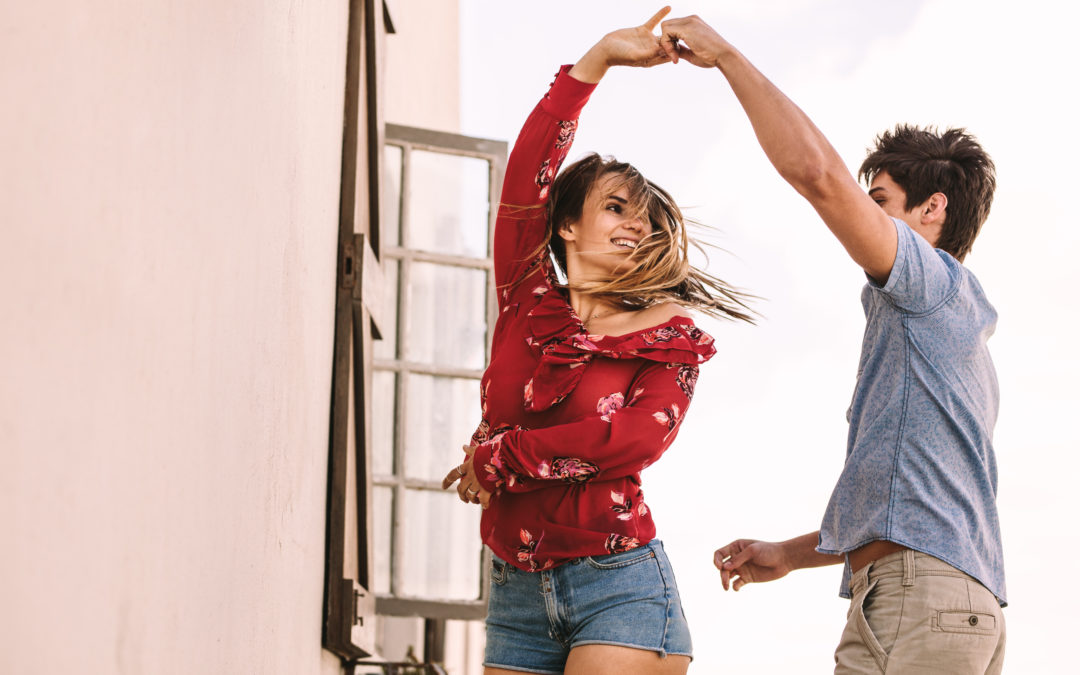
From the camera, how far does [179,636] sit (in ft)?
5.79

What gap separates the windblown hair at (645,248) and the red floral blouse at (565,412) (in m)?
0.08

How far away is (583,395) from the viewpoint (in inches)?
84.5

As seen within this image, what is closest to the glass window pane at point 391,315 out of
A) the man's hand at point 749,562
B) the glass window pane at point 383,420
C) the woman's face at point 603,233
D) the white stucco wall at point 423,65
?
the glass window pane at point 383,420

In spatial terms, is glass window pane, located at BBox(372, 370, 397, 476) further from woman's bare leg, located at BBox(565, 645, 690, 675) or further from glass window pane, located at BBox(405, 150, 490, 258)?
woman's bare leg, located at BBox(565, 645, 690, 675)

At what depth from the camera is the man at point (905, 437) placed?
2066 mm

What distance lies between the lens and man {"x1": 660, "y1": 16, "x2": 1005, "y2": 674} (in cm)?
207

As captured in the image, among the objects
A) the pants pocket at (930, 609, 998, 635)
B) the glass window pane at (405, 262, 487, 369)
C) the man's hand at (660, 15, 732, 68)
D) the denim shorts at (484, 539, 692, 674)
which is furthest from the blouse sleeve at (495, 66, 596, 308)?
the glass window pane at (405, 262, 487, 369)

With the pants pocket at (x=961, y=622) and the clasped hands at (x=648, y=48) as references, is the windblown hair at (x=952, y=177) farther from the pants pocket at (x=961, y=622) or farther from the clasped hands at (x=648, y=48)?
the pants pocket at (x=961, y=622)

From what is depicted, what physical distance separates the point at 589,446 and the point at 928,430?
2.11ft

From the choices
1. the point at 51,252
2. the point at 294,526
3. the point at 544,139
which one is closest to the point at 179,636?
the point at 51,252

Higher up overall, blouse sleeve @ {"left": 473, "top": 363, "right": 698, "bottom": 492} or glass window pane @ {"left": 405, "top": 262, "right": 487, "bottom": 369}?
glass window pane @ {"left": 405, "top": 262, "right": 487, "bottom": 369}

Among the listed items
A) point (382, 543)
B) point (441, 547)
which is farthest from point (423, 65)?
point (382, 543)

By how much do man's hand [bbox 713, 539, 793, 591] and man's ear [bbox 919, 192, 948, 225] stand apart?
0.77 metres

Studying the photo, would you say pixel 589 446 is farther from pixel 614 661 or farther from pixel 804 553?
pixel 804 553
